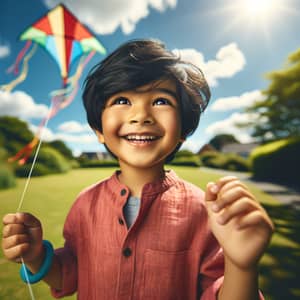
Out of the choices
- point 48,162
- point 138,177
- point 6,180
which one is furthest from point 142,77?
point 48,162

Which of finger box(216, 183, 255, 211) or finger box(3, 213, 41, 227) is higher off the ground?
finger box(216, 183, 255, 211)

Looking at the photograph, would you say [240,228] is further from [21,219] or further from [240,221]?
[21,219]

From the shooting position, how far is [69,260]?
976 mm

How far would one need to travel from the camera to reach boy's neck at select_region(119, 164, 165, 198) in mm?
967

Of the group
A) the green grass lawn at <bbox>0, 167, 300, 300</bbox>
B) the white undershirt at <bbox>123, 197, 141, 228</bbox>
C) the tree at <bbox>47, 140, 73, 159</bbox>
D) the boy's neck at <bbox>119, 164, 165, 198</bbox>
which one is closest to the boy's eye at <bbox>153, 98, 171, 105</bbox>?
the boy's neck at <bbox>119, 164, 165, 198</bbox>

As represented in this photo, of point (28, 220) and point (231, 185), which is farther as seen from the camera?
point (28, 220)

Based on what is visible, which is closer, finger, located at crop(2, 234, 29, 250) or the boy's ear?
finger, located at crop(2, 234, 29, 250)

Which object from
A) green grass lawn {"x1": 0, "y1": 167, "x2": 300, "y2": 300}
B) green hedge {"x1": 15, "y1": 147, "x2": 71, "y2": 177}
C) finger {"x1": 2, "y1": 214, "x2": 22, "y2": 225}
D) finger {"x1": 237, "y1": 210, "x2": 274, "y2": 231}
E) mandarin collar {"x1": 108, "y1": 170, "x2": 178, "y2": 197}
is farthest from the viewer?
green hedge {"x1": 15, "y1": 147, "x2": 71, "y2": 177}

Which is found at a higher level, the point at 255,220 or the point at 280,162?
the point at 280,162

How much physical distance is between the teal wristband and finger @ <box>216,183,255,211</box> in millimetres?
600

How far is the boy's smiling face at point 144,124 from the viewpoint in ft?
2.91

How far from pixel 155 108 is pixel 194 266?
0.52 meters

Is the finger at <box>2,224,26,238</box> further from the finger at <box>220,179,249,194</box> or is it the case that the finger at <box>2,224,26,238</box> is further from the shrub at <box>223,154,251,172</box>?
the shrub at <box>223,154,251,172</box>

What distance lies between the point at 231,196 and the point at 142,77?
0.51 m
